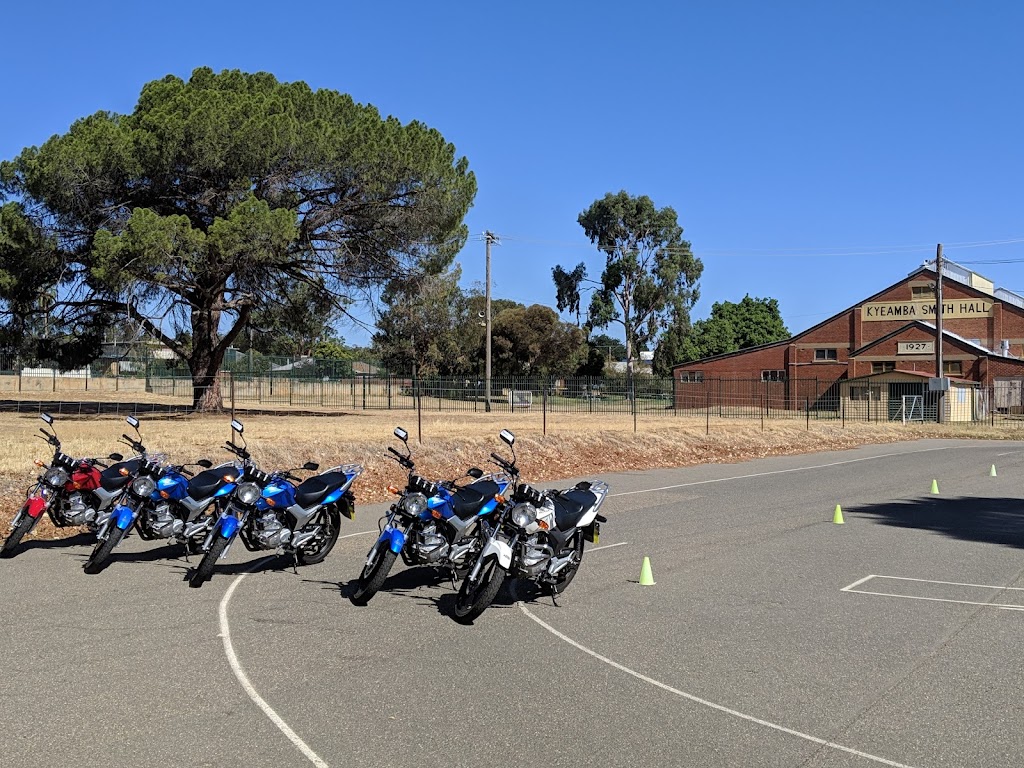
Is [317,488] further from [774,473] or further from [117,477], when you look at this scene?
[774,473]

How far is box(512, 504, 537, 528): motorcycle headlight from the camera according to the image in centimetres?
847

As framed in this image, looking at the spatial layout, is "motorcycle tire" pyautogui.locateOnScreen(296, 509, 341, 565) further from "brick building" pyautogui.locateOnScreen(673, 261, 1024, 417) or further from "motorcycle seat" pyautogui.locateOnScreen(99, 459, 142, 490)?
"brick building" pyautogui.locateOnScreen(673, 261, 1024, 417)

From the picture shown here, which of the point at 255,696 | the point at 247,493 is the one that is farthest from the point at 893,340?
the point at 255,696

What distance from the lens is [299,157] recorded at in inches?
1293

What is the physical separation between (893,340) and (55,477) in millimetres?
66269

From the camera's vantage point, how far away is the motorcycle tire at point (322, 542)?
10.7m

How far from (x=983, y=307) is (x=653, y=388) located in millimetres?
27850

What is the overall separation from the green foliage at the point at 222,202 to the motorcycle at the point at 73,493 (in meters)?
19.5

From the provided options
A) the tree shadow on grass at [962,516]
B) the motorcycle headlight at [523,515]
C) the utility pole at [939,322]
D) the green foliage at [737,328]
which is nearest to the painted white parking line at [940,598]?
the tree shadow on grass at [962,516]

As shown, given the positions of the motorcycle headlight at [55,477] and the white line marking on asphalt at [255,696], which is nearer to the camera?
the white line marking on asphalt at [255,696]

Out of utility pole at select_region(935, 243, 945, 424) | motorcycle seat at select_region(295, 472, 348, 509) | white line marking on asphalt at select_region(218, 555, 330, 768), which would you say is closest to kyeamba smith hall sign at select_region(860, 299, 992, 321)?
utility pole at select_region(935, 243, 945, 424)

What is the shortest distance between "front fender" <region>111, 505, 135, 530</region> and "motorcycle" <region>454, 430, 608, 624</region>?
384 cm

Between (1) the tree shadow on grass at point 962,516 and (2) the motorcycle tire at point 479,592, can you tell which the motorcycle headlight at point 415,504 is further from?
(1) the tree shadow on grass at point 962,516

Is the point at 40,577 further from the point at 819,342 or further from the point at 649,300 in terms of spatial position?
the point at 649,300
